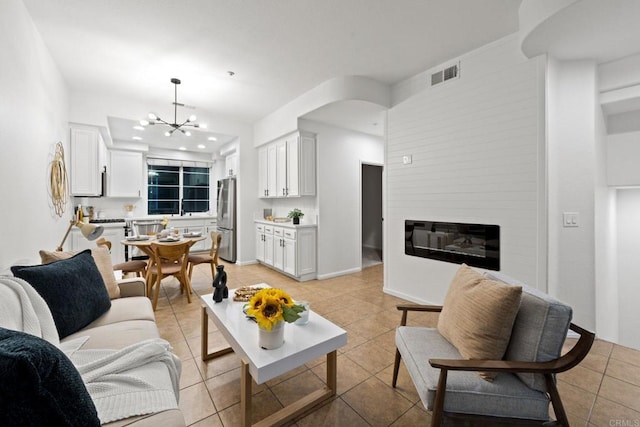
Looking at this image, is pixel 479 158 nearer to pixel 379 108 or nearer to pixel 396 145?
pixel 396 145

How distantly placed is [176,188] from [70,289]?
19.6 feet

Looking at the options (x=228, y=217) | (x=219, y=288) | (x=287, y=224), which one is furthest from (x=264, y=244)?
(x=219, y=288)

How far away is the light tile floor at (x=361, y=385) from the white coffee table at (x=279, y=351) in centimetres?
10

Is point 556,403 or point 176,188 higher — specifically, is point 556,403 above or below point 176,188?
below

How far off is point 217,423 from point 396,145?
3390 millimetres

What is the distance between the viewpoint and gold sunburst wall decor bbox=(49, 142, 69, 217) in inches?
120

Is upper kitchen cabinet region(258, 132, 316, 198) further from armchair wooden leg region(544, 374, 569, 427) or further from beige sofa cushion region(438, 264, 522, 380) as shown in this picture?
armchair wooden leg region(544, 374, 569, 427)

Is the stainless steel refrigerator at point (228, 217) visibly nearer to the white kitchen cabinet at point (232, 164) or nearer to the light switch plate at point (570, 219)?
the white kitchen cabinet at point (232, 164)

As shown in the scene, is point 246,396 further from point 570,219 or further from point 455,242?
point 570,219

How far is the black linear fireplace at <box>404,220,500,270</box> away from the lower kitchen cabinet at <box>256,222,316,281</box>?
5.18 feet

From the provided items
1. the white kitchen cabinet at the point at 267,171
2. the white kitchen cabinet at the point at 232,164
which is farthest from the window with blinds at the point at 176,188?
the white kitchen cabinet at the point at 267,171

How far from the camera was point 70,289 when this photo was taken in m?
1.70

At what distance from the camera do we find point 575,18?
194cm

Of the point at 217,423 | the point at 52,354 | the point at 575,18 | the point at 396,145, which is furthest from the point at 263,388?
the point at 575,18
